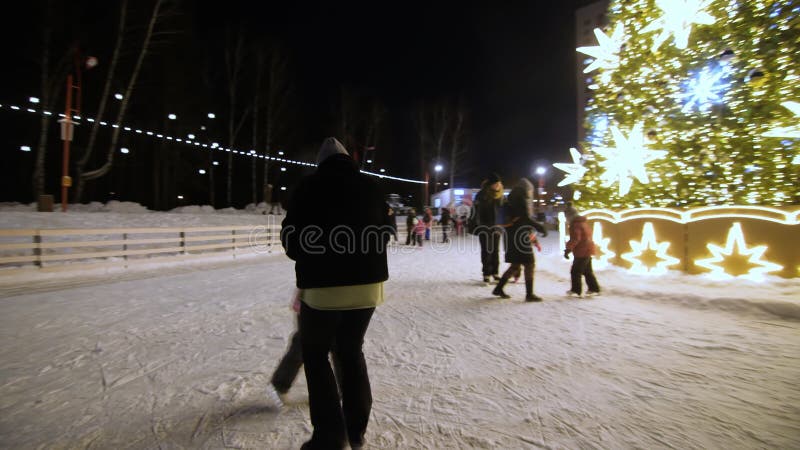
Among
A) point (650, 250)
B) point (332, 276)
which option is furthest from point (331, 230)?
point (650, 250)

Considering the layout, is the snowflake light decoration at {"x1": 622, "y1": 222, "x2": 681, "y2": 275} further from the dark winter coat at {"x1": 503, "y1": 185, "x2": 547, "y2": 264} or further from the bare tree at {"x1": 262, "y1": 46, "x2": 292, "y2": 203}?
the bare tree at {"x1": 262, "y1": 46, "x2": 292, "y2": 203}

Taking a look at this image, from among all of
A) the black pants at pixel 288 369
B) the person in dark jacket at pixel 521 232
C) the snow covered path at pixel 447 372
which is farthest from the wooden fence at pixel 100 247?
the person in dark jacket at pixel 521 232

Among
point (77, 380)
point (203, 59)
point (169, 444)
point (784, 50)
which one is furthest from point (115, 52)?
point (784, 50)

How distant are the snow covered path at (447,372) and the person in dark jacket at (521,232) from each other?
1.21 feet

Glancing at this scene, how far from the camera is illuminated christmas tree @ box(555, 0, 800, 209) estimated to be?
Result: 16.8 feet

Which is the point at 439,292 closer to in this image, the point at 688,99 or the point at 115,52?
the point at 688,99

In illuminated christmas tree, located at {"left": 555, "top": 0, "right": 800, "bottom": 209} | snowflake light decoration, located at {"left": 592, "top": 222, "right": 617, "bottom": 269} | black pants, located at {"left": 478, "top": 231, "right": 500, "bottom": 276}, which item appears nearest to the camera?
illuminated christmas tree, located at {"left": 555, "top": 0, "right": 800, "bottom": 209}

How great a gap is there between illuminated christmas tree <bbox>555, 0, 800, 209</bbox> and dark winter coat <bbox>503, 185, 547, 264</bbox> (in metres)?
3.21

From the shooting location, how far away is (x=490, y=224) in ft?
21.4

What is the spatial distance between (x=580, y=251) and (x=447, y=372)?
3.48m

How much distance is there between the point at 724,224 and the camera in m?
5.38

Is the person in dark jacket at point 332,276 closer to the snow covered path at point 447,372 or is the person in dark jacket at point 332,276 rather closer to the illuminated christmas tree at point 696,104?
the snow covered path at point 447,372

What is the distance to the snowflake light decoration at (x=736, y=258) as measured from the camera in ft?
16.3

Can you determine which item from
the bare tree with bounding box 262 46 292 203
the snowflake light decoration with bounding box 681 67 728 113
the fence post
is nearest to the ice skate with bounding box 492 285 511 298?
the snowflake light decoration with bounding box 681 67 728 113
